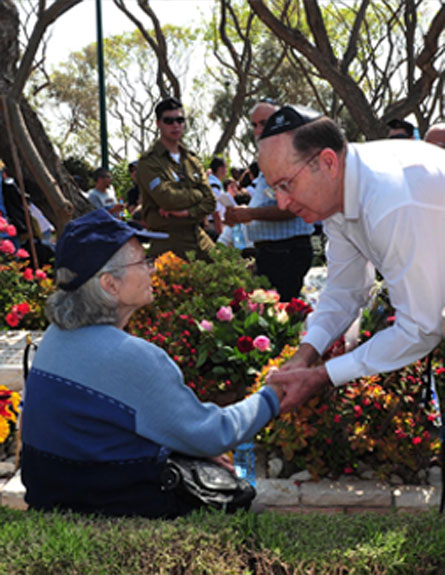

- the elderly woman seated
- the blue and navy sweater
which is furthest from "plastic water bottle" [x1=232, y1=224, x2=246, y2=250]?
the blue and navy sweater

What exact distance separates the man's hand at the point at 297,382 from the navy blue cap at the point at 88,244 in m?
0.95

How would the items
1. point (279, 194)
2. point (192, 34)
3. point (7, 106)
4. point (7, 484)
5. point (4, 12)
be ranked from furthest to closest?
point (192, 34)
point (4, 12)
point (7, 106)
point (7, 484)
point (279, 194)

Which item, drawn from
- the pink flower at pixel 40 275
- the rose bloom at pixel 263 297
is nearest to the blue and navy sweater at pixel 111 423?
the rose bloom at pixel 263 297

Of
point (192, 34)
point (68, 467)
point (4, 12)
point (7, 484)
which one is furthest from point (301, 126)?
point (192, 34)

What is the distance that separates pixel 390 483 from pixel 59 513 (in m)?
2.10

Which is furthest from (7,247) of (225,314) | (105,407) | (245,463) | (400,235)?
(400,235)

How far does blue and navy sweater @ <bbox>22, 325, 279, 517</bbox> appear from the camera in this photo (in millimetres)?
2402

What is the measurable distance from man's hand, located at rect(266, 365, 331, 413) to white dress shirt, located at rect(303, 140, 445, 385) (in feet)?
0.50

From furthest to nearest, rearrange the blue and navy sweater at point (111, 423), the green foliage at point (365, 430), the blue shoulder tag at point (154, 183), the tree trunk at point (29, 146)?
the tree trunk at point (29, 146) < the blue shoulder tag at point (154, 183) < the green foliage at point (365, 430) < the blue and navy sweater at point (111, 423)

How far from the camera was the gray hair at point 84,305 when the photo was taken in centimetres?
257

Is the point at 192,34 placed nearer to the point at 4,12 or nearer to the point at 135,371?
the point at 4,12

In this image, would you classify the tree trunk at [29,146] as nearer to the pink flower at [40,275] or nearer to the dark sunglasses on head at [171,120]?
the pink flower at [40,275]

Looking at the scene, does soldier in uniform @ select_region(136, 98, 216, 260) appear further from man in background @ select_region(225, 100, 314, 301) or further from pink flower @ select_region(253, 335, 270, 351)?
pink flower @ select_region(253, 335, 270, 351)

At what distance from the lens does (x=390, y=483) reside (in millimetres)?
3957
